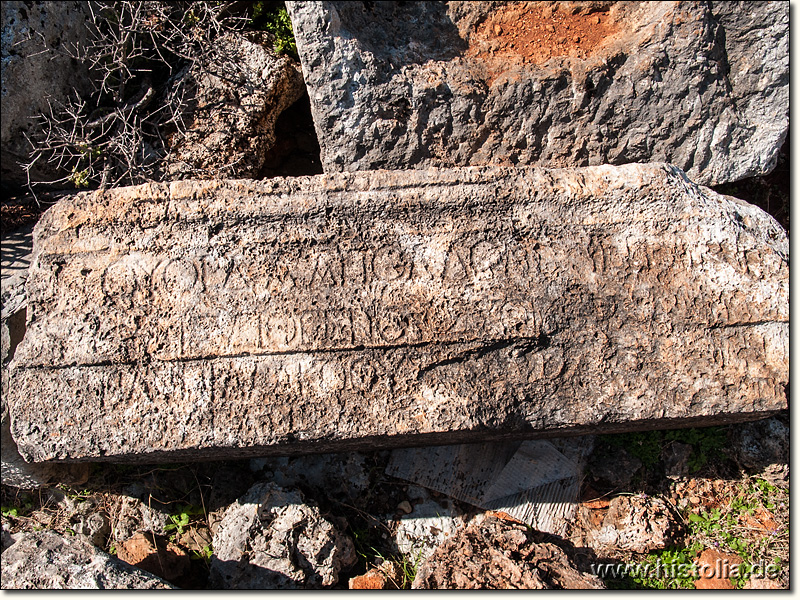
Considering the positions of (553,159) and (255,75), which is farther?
(255,75)

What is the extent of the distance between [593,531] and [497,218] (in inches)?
55.3

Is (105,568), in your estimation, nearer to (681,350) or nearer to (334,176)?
(334,176)

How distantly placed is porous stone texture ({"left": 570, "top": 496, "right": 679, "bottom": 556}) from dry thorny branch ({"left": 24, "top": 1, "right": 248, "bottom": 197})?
2.44 m

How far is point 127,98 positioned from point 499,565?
2.63 m

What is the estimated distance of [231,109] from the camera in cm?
255

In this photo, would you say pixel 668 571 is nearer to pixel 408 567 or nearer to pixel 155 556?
pixel 408 567

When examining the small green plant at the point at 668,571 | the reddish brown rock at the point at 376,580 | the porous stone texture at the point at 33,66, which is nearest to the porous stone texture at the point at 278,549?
the reddish brown rock at the point at 376,580

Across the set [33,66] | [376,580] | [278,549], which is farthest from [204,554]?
[33,66]

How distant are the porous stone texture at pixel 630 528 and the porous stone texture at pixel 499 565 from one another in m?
0.34

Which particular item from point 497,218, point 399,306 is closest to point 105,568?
point 399,306

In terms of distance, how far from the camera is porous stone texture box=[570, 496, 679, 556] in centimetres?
230

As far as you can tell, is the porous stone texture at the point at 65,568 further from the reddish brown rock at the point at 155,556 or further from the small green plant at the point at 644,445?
the small green plant at the point at 644,445

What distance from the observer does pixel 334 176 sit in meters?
1.97

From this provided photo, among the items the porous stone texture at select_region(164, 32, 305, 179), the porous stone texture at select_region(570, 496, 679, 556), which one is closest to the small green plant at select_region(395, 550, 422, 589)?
the porous stone texture at select_region(570, 496, 679, 556)
